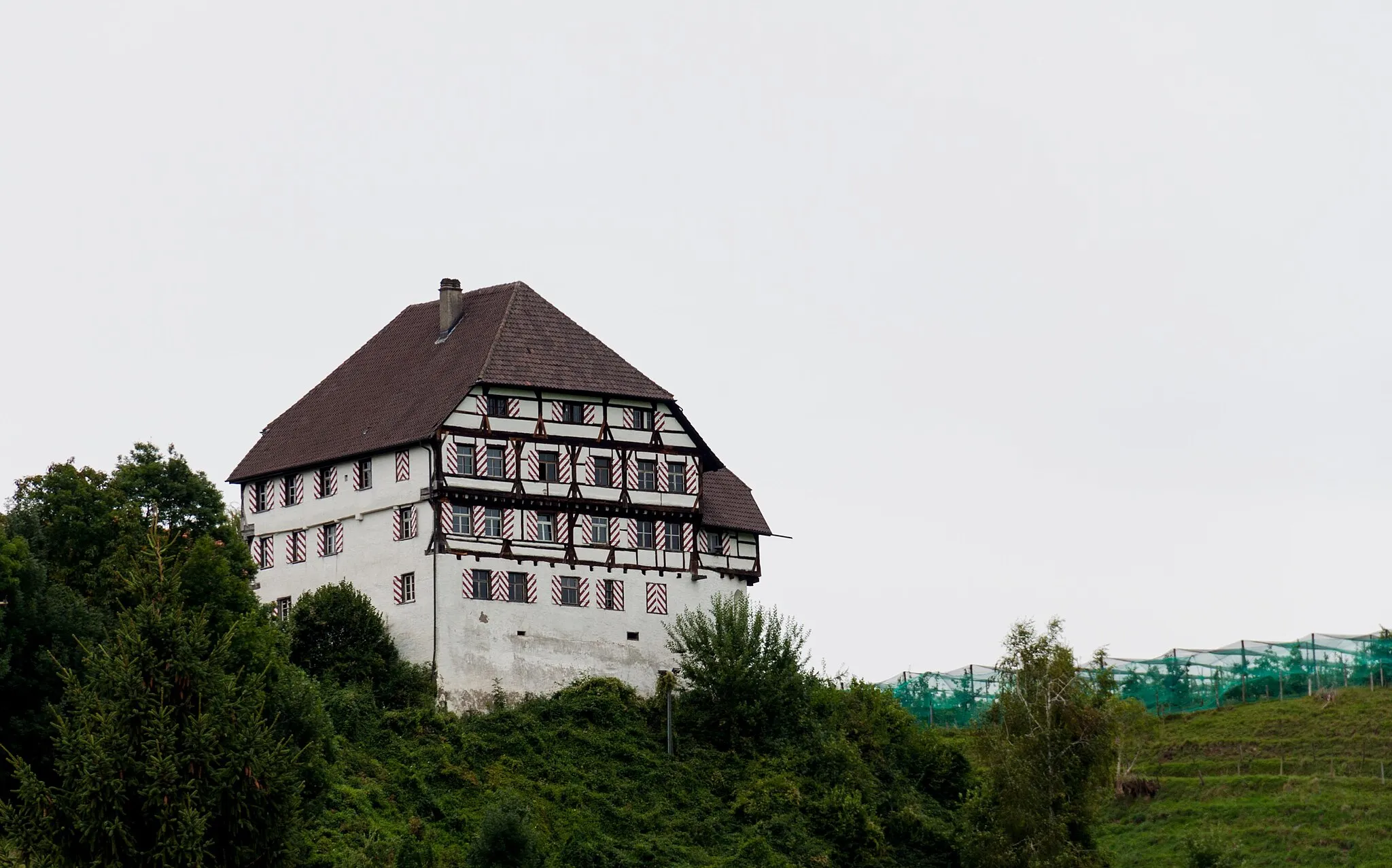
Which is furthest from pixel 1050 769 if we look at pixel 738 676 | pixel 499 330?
pixel 499 330

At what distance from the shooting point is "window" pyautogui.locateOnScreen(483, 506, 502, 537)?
265 ft

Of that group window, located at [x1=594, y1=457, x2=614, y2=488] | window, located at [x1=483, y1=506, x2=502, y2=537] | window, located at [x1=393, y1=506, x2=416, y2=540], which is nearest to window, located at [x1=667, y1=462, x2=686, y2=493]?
window, located at [x1=594, y1=457, x2=614, y2=488]

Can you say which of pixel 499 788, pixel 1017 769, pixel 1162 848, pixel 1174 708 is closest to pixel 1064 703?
pixel 1017 769

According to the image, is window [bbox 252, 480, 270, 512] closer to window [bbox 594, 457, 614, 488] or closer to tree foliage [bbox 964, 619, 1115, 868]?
window [bbox 594, 457, 614, 488]

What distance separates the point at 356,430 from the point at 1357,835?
118 ft

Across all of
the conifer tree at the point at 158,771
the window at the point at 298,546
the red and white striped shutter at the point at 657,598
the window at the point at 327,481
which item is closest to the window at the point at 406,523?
the window at the point at 327,481

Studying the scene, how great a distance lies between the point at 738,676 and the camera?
8088 cm

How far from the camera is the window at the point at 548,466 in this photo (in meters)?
82.3

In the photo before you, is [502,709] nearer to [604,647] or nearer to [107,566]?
[604,647]

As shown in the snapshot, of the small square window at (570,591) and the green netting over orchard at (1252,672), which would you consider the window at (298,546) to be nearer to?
the small square window at (570,591)

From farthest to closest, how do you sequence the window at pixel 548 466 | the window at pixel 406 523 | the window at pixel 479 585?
the window at pixel 548 466, the window at pixel 406 523, the window at pixel 479 585

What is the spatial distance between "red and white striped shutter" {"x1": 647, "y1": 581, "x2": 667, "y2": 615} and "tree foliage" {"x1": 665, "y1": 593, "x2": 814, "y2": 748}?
41.3 inches

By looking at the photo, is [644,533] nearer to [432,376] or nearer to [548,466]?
[548,466]

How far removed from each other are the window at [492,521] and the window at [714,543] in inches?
356
